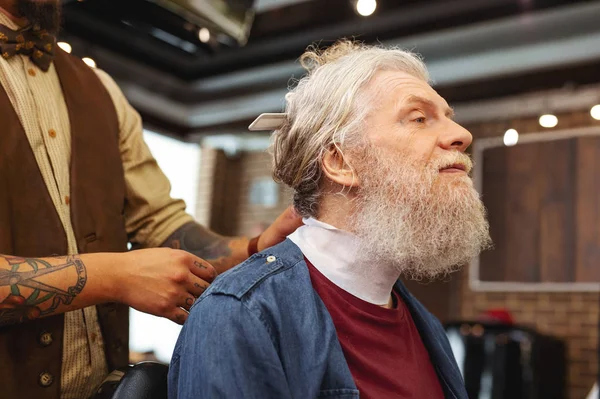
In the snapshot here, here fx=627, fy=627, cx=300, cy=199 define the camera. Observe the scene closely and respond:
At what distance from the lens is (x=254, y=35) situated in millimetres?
5664

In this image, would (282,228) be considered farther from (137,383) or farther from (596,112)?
Answer: (596,112)

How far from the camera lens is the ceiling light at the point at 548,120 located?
5803 millimetres

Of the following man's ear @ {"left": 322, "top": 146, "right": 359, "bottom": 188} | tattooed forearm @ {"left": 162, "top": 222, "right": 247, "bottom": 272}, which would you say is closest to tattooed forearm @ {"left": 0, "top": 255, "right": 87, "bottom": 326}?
tattooed forearm @ {"left": 162, "top": 222, "right": 247, "bottom": 272}

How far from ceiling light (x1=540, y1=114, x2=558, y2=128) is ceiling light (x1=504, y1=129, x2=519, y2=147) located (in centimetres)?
26

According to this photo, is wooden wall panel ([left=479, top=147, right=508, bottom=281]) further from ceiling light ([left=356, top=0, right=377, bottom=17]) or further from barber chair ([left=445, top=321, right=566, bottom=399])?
ceiling light ([left=356, top=0, right=377, bottom=17])

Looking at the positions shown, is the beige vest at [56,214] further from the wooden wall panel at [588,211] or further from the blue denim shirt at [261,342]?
the wooden wall panel at [588,211]

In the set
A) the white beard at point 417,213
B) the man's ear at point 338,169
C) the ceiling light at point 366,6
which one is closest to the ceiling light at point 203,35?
the ceiling light at point 366,6

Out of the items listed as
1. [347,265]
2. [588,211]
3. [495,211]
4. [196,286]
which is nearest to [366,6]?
[495,211]

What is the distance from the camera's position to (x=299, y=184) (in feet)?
5.16

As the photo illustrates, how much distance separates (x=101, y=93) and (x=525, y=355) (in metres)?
4.49

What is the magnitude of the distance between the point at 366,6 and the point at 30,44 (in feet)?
10.7

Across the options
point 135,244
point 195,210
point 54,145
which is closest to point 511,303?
point 195,210

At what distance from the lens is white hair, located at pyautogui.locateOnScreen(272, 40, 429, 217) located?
1.52 m

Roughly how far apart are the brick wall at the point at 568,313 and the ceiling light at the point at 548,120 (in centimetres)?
10
